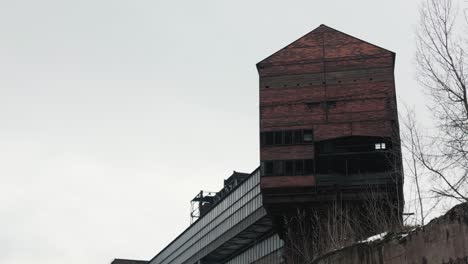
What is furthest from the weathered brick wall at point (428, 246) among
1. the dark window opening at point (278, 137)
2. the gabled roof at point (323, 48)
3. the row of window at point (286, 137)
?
the gabled roof at point (323, 48)

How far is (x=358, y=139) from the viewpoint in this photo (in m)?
55.2

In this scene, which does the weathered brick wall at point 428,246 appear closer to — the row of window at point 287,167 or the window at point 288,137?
the row of window at point 287,167

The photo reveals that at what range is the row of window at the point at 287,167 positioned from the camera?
2194 inches

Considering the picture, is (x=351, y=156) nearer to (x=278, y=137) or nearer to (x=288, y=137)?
(x=288, y=137)

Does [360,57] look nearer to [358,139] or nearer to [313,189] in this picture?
[358,139]

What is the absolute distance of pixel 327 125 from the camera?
55.9m

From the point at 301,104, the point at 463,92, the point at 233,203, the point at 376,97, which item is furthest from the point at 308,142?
the point at 463,92

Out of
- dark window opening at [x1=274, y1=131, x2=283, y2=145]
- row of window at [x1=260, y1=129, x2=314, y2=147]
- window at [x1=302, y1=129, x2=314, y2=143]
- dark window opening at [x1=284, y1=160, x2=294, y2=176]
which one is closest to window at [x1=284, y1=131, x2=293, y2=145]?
row of window at [x1=260, y1=129, x2=314, y2=147]

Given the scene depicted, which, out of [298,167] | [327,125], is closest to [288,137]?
[298,167]

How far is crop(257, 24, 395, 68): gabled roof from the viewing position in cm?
5747

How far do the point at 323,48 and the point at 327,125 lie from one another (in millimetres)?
7482

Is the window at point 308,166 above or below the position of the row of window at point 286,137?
below

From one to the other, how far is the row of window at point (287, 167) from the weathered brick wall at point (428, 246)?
3865 cm

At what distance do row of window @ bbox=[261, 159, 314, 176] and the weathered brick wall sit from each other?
127 ft
